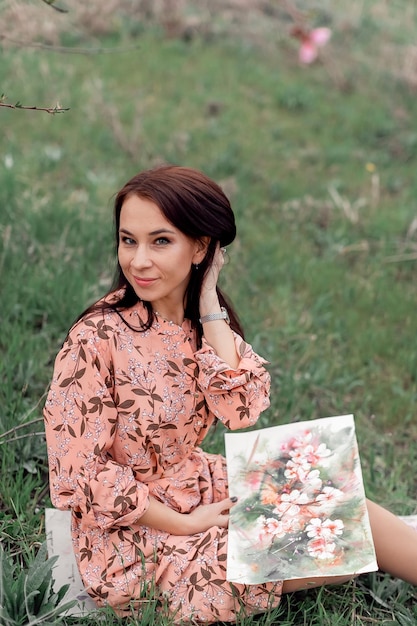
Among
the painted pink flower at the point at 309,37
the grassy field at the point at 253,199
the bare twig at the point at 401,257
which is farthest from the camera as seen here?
the painted pink flower at the point at 309,37

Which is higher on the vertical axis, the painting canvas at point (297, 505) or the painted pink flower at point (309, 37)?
the painted pink flower at point (309, 37)

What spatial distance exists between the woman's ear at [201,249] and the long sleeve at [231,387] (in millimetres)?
231

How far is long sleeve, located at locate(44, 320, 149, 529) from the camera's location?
2.07 meters

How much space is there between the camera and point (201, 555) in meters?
2.21

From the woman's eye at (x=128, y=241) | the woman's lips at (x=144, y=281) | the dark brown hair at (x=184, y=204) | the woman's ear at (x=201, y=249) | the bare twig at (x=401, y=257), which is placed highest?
the dark brown hair at (x=184, y=204)

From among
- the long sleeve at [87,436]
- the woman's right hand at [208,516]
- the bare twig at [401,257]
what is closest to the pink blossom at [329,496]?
the woman's right hand at [208,516]

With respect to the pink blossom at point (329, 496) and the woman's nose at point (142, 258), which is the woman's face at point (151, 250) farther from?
the pink blossom at point (329, 496)

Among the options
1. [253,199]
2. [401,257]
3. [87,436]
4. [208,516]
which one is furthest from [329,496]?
[253,199]

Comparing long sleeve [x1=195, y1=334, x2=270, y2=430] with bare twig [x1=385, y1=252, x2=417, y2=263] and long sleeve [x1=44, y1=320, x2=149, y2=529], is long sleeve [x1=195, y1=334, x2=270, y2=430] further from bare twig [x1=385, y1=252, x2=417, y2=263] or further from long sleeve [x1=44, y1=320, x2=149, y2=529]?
bare twig [x1=385, y1=252, x2=417, y2=263]

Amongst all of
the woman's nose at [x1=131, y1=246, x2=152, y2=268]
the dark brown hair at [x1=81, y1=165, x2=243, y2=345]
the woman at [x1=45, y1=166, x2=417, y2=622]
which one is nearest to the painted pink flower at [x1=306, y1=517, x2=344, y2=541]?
the woman at [x1=45, y1=166, x2=417, y2=622]

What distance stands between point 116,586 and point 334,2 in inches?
339

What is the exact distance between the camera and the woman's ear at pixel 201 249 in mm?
2209

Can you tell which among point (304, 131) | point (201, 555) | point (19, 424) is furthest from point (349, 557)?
point (304, 131)

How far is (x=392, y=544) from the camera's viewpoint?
2.41 meters
